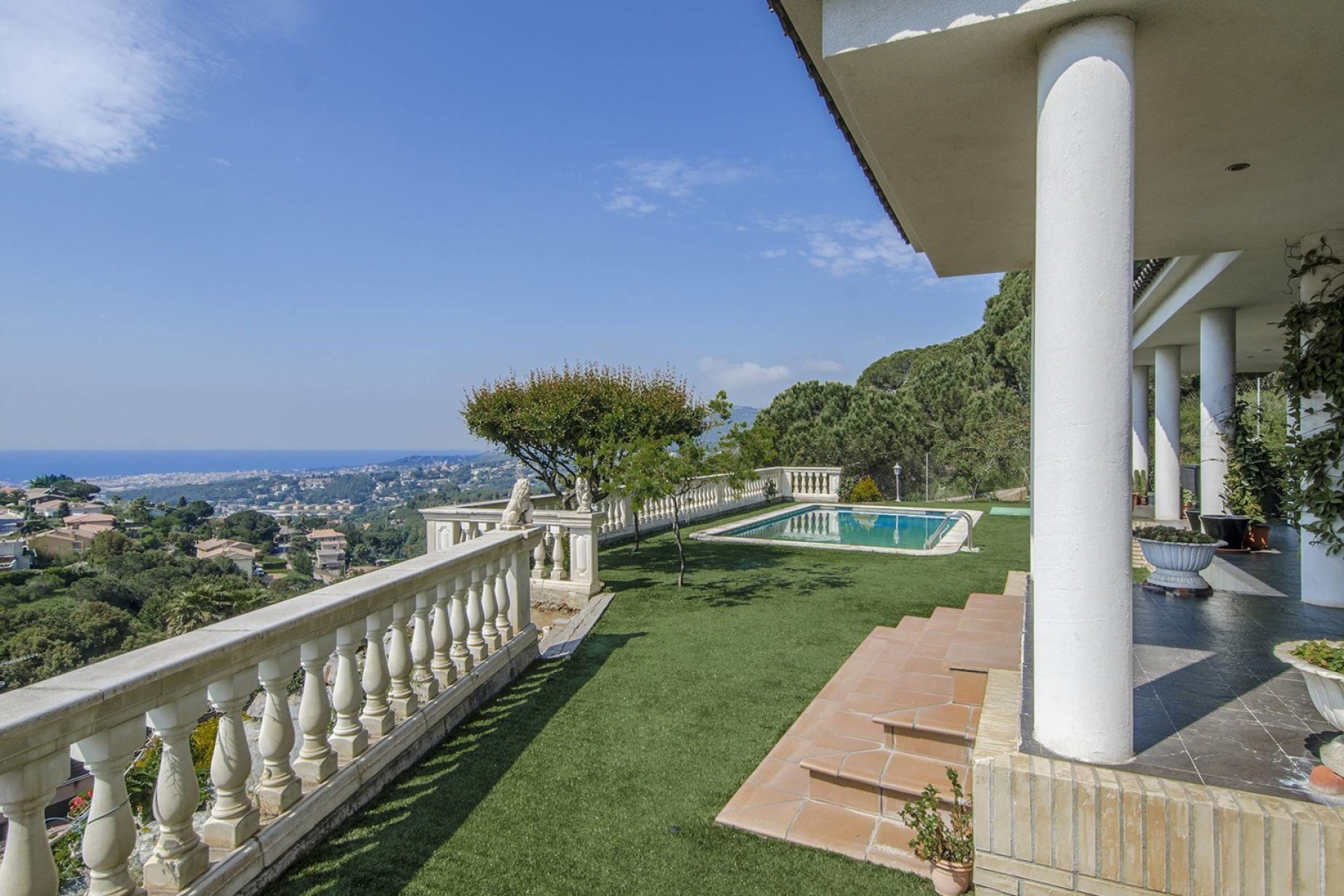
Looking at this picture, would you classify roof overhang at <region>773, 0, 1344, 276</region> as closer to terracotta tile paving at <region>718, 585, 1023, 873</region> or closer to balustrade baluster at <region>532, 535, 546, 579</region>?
terracotta tile paving at <region>718, 585, 1023, 873</region>

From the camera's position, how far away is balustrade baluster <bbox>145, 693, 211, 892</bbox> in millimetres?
2254

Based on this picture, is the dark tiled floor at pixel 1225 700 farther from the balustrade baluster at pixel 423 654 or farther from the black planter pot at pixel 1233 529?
the balustrade baluster at pixel 423 654

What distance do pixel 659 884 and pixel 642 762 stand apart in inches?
44.5

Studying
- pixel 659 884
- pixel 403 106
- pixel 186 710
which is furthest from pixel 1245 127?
pixel 403 106

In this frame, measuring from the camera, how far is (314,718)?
3.10 metres

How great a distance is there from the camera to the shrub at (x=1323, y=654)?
233 centimetres

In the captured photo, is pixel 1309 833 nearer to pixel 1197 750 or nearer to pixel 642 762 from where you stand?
pixel 1197 750

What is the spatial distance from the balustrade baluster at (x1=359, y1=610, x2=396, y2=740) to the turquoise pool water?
406 inches

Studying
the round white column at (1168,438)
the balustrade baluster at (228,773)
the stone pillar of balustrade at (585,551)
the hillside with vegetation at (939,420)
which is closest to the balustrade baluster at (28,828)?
the balustrade baluster at (228,773)

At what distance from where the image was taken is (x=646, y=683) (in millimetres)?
5289

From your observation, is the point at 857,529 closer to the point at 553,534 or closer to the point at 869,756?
the point at 553,534

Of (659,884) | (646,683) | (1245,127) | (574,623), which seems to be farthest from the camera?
(574,623)

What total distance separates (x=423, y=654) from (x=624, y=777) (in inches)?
57.7

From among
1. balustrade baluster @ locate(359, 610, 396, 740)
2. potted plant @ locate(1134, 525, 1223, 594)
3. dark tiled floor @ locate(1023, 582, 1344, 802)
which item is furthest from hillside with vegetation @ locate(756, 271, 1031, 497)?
balustrade baluster @ locate(359, 610, 396, 740)
